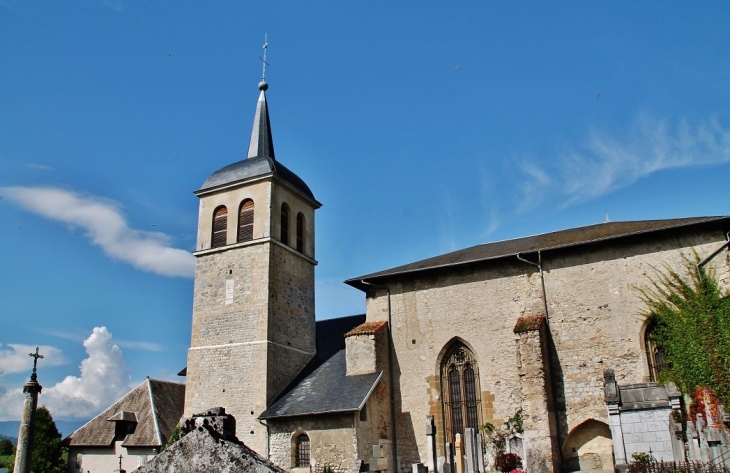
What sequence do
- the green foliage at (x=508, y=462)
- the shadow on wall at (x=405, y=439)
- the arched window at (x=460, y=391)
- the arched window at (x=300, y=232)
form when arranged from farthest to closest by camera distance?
the arched window at (x=300, y=232) → the shadow on wall at (x=405, y=439) → the arched window at (x=460, y=391) → the green foliage at (x=508, y=462)

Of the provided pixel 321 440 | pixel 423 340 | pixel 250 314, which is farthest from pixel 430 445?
pixel 250 314

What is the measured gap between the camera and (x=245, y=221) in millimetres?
22422

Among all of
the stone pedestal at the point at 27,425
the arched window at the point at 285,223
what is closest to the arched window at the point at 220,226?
the arched window at the point at 285,223

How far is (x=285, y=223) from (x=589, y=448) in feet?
42.4

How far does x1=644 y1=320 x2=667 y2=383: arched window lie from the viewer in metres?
16.1

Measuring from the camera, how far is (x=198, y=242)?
75.2ft

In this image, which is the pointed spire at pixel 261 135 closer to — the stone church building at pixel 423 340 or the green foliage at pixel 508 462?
the stone church building at pixel 423 340

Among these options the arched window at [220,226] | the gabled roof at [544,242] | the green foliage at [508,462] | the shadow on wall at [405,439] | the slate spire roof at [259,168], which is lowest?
the green foliage at [508,462]

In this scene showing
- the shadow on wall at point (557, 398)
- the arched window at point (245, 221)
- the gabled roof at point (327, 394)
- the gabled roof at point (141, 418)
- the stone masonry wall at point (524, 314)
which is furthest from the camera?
the gabled roof at point (141, 418)

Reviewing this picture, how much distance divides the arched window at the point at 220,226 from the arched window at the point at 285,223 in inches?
83.3

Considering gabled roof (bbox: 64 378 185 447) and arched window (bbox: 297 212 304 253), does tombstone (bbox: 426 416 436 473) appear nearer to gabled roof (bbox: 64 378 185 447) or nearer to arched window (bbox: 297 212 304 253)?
arched window (bbox: 297 212 304 253)

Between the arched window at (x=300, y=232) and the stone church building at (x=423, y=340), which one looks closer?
the stone church building at (x=423, y=340)

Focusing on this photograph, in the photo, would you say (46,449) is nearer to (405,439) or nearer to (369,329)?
(369,329)

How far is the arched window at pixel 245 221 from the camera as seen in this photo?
2212 cm
